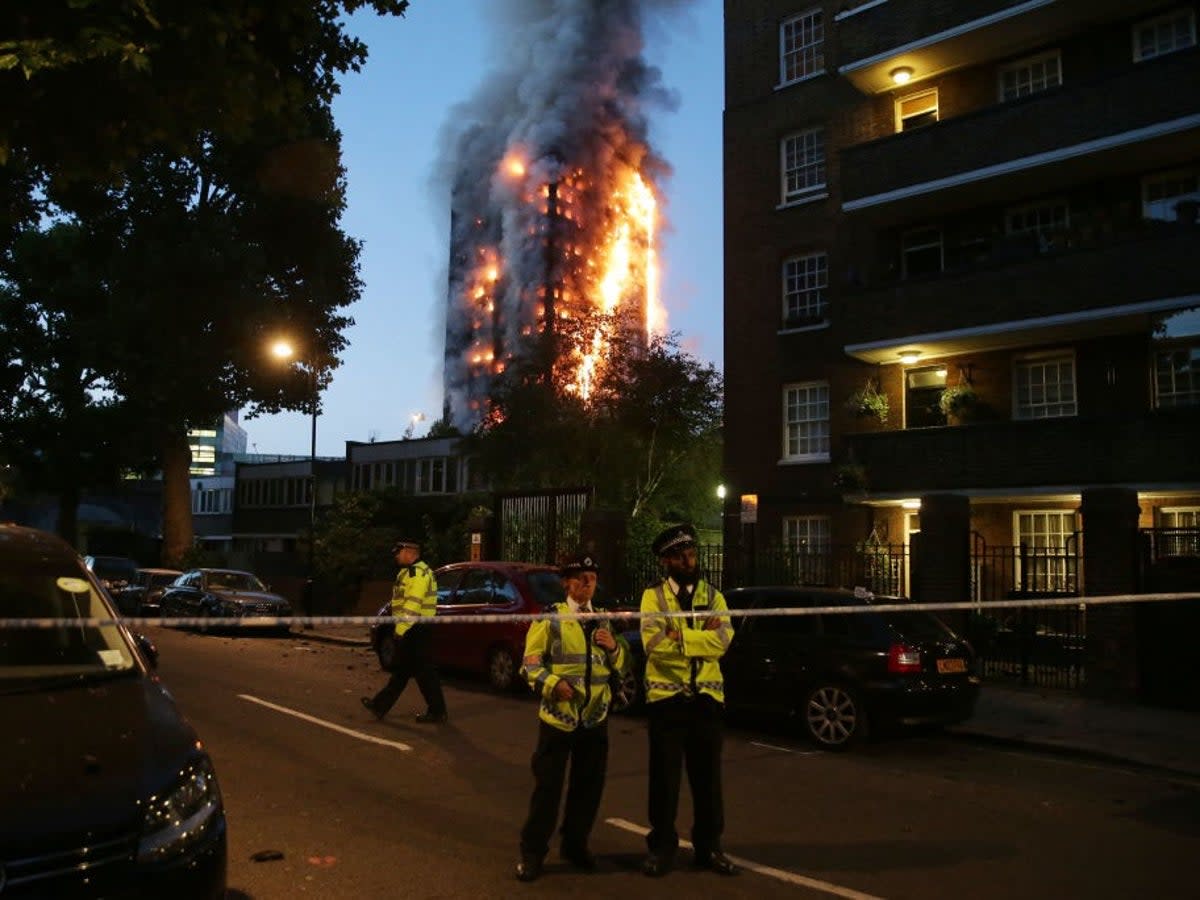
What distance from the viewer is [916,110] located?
23.0 meters

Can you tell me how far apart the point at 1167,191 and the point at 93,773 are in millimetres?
20518

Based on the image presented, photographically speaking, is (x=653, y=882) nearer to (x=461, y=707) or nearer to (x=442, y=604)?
(x=461, y=707)

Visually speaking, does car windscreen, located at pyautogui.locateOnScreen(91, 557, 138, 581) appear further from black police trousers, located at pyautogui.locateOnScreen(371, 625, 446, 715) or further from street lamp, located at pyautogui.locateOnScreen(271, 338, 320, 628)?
black police trousers, located at pyautogui.locateOnScreen(371, 625, 446, 715)

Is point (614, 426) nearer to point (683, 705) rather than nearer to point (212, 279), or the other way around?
point (212, 279)

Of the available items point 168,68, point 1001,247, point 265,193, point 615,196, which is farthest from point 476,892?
point 615,196

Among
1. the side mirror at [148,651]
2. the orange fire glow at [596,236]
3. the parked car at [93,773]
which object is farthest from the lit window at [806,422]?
the orange fire glow at [596,236]

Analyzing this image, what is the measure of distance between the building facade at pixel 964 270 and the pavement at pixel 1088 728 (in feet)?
11.1

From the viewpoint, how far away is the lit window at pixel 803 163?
80.1ft

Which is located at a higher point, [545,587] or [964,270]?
[964,270]

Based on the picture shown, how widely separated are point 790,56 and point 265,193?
17.0 m

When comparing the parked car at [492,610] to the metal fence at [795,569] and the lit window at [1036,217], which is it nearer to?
the metal fence at [795,569]

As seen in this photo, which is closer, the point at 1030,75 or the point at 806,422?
the point at 1030,75

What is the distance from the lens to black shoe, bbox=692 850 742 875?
5777mm

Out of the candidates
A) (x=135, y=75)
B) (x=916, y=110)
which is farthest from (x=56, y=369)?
(x=135, y=75)
